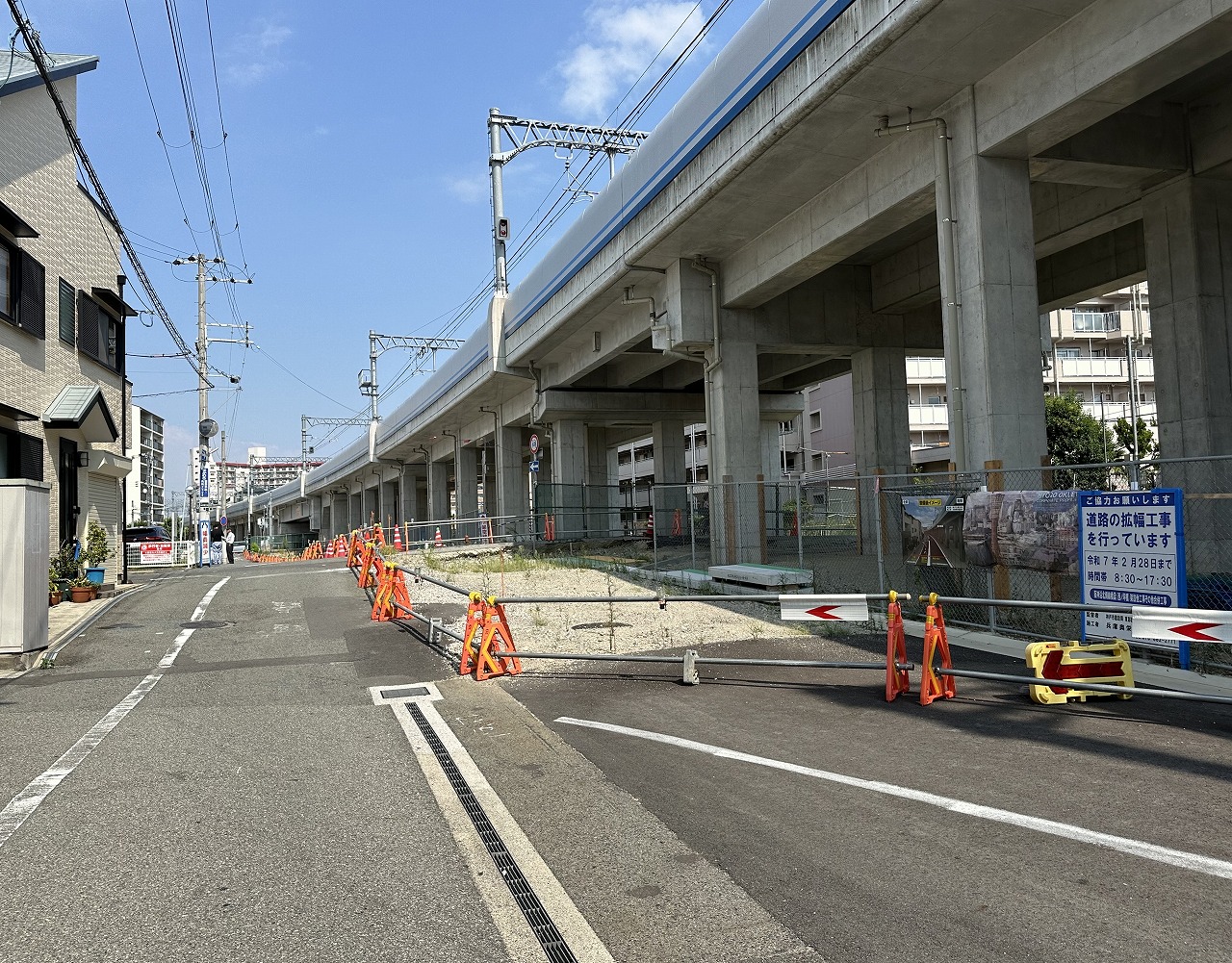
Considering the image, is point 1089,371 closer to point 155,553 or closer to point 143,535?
point 155,553

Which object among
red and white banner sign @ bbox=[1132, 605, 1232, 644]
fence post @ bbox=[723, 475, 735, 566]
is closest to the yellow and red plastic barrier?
red and white banner sign @ bbox=[1132, 605, 1232, 644]

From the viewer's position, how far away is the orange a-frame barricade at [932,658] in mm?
8102

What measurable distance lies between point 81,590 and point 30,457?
292cm

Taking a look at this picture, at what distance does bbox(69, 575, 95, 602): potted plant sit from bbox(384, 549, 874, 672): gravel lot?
6.77 meters

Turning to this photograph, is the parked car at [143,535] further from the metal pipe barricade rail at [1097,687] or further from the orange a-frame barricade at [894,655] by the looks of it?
the metal pipe barricade rail at [1097,687]

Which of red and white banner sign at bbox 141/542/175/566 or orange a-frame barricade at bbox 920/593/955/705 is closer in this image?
orange a-frame barricade at bbox 920/593/955/705

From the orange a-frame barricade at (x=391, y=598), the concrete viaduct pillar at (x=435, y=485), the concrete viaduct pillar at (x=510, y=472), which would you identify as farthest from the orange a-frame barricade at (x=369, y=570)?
the concrete viaduct pillar at (x=435, y=485)

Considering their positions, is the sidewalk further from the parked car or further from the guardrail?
the parked car

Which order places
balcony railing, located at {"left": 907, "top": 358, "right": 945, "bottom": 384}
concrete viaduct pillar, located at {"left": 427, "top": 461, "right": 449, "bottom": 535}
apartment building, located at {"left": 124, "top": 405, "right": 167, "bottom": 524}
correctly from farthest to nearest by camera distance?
apartment building, located at {"left": 124, "top": 405, "right": 167, "bottom": 524}
balcony railing, located at {"left": 907, "top": 358, "right": 945, "bottom": 384}
concrete viaduct pillar, located at {"left": 427, "top": 461, "right": 449, "bottom": 535}

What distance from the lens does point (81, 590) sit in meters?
18.8

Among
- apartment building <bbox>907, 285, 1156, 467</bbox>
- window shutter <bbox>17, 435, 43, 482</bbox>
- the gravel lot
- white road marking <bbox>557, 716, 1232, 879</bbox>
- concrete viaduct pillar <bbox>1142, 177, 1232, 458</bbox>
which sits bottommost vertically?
white road marking <bbox>557, 716, 1232, 879</bbox>

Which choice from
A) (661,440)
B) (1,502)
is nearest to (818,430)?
(661,440)

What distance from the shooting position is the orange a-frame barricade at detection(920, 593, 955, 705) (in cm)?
810

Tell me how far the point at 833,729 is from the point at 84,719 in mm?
6767
